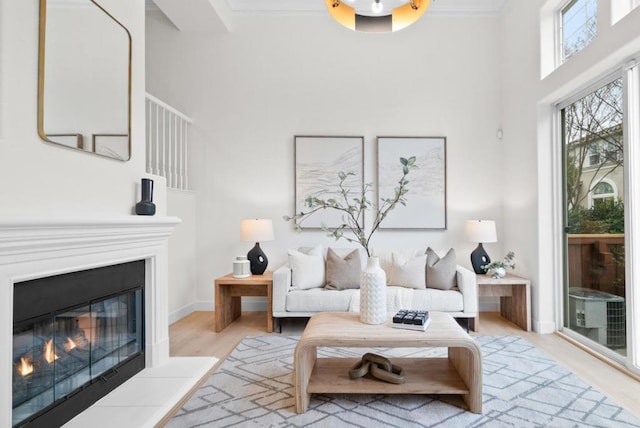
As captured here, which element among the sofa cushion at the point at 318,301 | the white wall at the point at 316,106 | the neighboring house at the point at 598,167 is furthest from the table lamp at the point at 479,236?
the sofa cushion at the point at 318,301

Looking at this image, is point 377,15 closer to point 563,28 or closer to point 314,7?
point 563,28

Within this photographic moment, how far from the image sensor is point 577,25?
3.12 m

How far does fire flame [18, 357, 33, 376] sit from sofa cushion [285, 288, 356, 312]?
2.02 m

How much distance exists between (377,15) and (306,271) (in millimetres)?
2341

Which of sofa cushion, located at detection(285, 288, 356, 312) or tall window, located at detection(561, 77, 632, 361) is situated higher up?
tall window, located at detection(561, 77, 632, 361)

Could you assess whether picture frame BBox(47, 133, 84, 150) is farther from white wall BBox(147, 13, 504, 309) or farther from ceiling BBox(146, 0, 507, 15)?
ceiling BBox(146, 0, 507, 15)

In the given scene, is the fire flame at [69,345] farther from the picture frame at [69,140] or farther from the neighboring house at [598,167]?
the neighboring house at [598,167]

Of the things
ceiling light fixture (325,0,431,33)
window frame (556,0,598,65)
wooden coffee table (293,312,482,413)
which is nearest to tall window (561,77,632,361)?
window frame (556,0,598,65)

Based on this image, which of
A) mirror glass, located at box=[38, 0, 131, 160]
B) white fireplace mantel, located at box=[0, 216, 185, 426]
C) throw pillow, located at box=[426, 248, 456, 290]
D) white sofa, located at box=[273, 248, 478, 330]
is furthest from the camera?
throw pillow, located at box=[426, 248, 456, 290]

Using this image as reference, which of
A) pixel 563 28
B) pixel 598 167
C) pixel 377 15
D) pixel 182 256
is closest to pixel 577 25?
pixel 563 28

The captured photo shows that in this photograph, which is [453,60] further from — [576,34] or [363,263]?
[363,263]

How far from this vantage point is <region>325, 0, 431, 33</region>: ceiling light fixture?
6.08 ft

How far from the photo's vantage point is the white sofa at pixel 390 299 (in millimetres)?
3375

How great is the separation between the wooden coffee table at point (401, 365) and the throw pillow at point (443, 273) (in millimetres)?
1253
